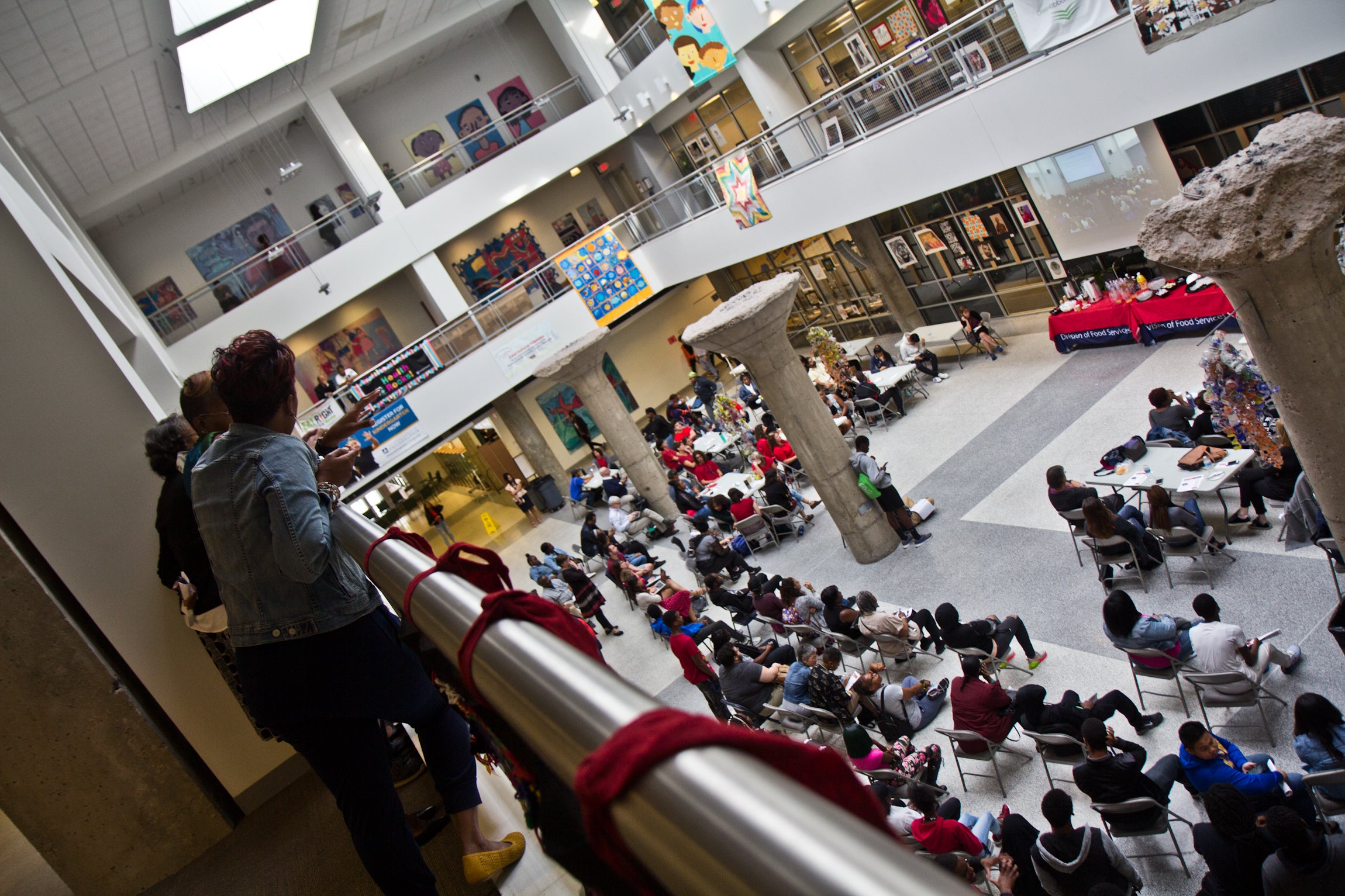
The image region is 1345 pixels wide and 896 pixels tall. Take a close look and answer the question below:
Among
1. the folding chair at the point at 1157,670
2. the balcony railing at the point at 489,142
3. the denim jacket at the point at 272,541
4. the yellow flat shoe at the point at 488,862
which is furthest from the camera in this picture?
the balcony railing at the point at 489,142

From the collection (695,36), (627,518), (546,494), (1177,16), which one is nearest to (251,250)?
(546,494)

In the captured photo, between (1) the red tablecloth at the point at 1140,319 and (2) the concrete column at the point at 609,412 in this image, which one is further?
(2) the concrete column at the point at 609,412

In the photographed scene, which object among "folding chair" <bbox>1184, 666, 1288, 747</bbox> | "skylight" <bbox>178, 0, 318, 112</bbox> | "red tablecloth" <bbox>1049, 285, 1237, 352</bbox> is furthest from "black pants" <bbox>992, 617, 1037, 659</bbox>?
"skylight" <bbox>178, 0, 318, 112</bbox>

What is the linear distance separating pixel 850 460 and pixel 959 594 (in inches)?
94.9

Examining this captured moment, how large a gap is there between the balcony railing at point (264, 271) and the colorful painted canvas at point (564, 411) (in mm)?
6908

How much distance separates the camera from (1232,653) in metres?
6.27

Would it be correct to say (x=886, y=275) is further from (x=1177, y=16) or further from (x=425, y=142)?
(x=425, y=142)

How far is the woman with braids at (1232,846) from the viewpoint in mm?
4555

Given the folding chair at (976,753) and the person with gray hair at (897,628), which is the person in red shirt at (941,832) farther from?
the person with gray hair at (897,628)

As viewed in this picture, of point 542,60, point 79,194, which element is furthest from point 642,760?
point 542,60

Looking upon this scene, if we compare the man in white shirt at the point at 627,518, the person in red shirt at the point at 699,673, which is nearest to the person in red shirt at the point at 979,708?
the person in red shirt at the point at 699,673

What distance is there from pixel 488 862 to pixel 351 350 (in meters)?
25.3

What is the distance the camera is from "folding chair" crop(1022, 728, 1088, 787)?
6.26 m

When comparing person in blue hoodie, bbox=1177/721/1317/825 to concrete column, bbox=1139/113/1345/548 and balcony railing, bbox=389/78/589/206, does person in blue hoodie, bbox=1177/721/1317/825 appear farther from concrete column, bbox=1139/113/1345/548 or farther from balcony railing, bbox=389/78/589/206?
balcony railing, bbox=389/78/589/206
